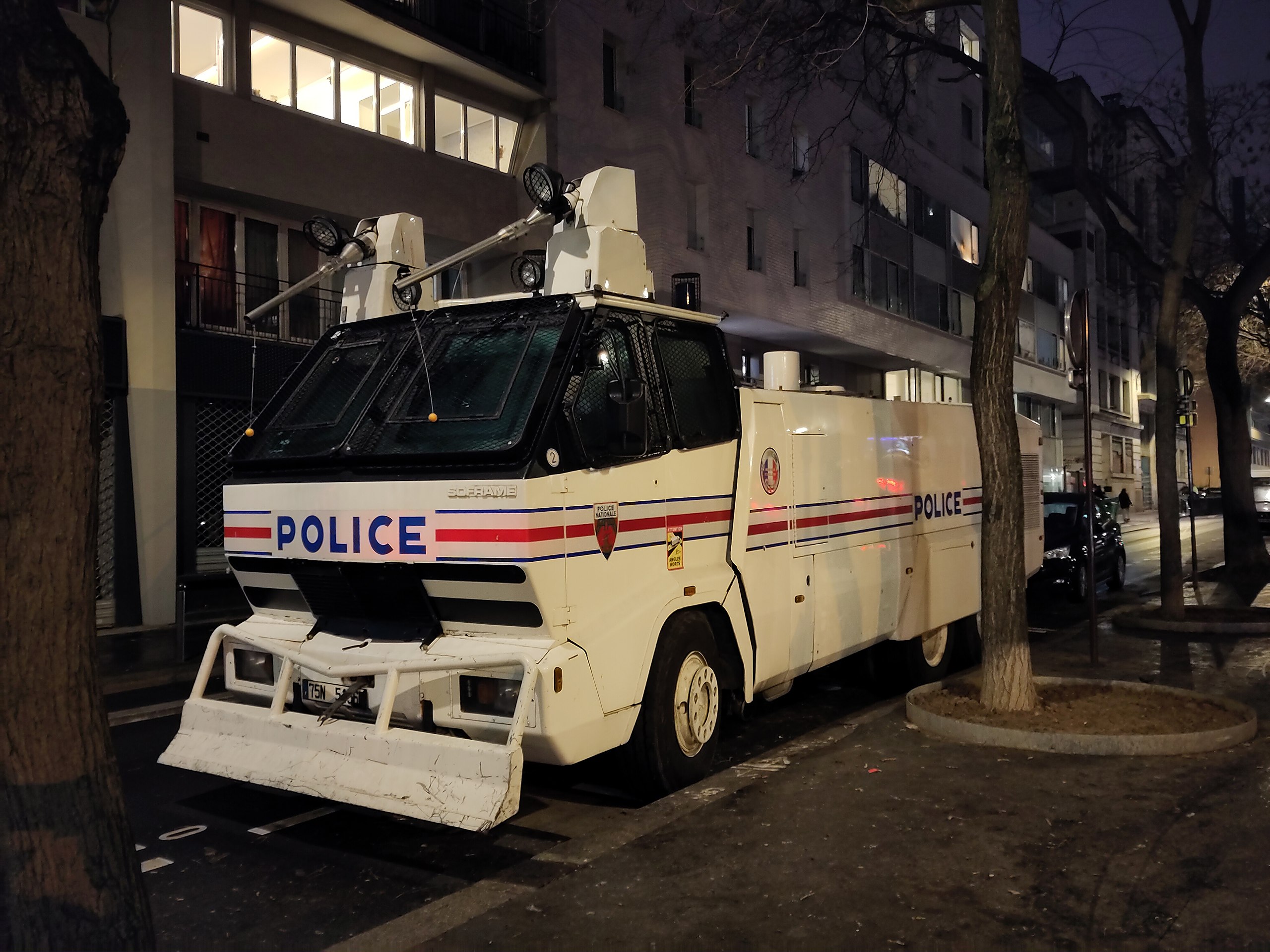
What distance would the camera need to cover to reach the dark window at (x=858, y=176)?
28.9 m

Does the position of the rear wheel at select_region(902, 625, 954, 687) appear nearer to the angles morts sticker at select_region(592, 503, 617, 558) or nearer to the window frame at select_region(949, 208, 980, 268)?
the angles morts sticker at select_region(592, 503, 617, 558)

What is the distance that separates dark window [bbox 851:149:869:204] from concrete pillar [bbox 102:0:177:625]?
18216 mm

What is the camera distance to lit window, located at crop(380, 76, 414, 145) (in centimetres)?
1939

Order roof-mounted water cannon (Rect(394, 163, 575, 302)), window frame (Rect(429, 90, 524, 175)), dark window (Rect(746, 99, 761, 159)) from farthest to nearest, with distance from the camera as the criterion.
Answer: dark window (Rect(746, 99, 761, 159))
window frame (Rect(429, 90, 524, 175))
roof-mounted water cannon (Rect(394, 163, 575, 302))

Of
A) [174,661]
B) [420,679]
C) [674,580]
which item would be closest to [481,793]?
[420,679]

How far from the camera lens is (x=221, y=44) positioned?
16.9m

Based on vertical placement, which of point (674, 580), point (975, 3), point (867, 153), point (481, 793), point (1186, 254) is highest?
point (867, 153)

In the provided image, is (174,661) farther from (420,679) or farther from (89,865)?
(89,865)

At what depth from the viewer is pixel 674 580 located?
603 centimetres

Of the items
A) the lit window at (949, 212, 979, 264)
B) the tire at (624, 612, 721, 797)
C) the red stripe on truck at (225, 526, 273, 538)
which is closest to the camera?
the tire at (624, 612, 721, 797)

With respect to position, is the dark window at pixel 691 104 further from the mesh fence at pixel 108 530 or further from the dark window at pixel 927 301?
the mesh fence at pixel 108 530

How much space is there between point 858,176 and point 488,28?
1206cm

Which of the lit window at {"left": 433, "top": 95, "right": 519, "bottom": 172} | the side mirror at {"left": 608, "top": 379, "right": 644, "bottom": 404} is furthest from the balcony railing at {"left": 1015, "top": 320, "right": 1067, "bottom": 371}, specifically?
the side mirror at {"left": 608, "top": 379, "right": 644, "bottom": 404}

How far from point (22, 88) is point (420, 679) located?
9.95 ft
